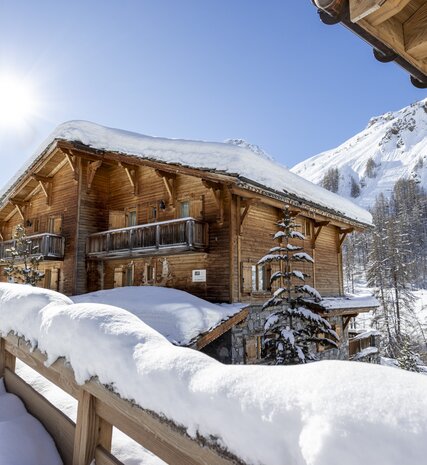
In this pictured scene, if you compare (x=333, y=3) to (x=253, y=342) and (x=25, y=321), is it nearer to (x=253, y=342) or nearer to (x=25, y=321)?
(x=25, y=321)

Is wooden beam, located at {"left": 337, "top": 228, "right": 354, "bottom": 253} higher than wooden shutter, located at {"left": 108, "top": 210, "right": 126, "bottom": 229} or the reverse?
the reverse

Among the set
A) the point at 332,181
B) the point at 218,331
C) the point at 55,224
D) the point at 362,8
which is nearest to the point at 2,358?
the point at 362,8

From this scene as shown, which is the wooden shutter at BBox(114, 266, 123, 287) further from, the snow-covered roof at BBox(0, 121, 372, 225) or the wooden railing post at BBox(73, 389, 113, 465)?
the wooden railing post at BBox(73, 389, 113, 465)

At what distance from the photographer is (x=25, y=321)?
2672 millimetres

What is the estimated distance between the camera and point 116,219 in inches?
735

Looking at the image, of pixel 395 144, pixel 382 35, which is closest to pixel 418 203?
pixel 395 144

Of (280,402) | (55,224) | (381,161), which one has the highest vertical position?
(381,161)

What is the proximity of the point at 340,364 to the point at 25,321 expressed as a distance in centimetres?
243

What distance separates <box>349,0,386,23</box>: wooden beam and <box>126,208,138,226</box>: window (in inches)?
643

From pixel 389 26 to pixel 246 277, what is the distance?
1211 cm

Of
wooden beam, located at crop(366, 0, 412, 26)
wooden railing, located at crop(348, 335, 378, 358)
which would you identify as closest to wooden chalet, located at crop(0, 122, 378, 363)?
wooden railing, located at crop(348, 335, 378, 358)

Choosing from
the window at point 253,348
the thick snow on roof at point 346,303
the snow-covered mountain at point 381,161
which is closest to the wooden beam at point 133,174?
the window at point 253,348

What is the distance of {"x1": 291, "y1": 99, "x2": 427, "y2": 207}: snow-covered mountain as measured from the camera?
119875mm

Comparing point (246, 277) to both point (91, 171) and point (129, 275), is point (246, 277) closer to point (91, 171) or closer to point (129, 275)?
point (129, 275)
